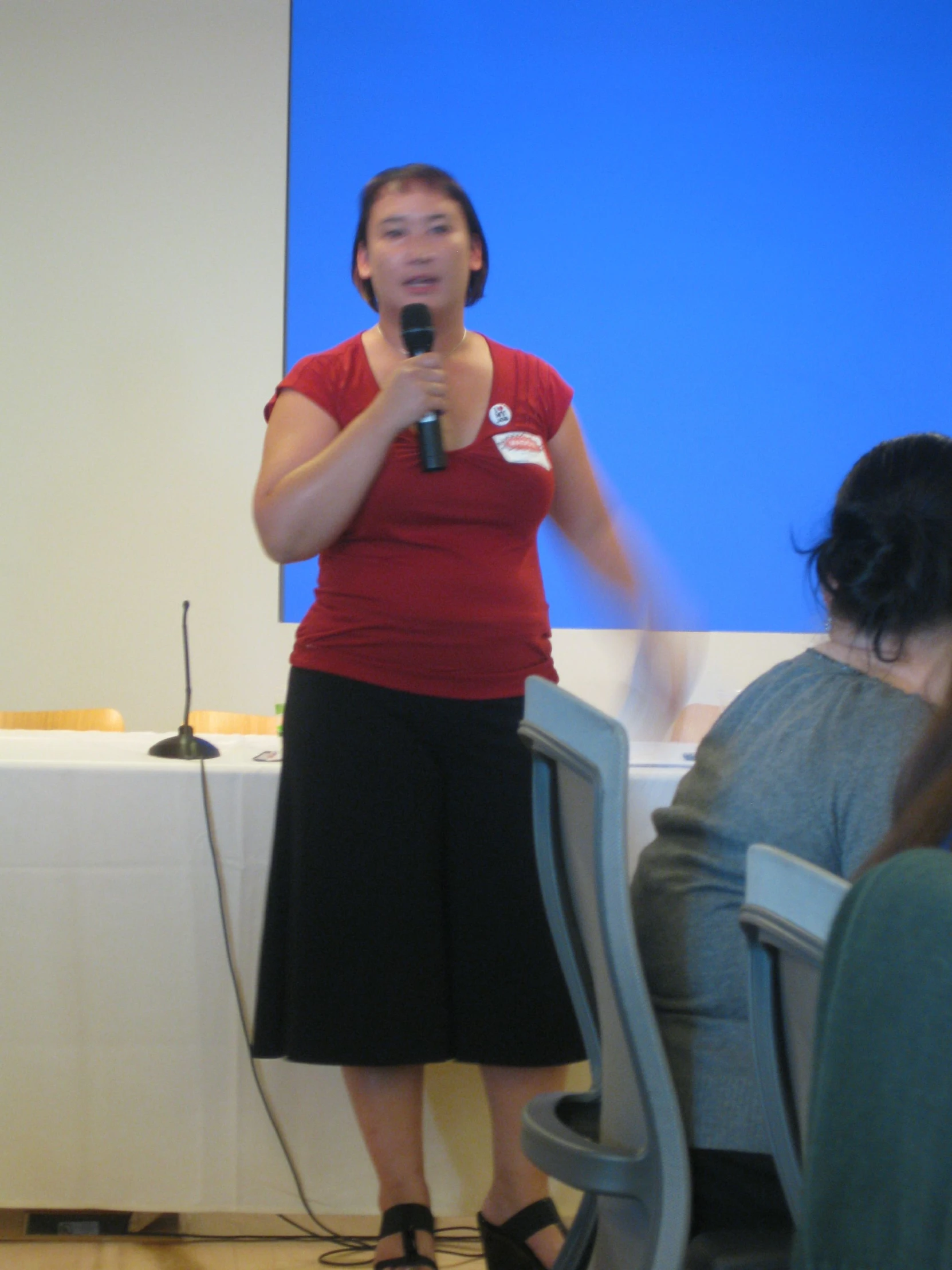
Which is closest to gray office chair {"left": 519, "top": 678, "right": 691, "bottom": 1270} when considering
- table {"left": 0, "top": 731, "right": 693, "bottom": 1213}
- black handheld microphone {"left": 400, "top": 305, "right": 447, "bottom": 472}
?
black handheld microphone {"left": 400, "top": 305, "right": 447, "bottom": 472}

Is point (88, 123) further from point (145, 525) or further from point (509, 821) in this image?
point (509, 821)

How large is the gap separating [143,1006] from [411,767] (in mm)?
674

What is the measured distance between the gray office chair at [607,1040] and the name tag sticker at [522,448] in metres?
0.56

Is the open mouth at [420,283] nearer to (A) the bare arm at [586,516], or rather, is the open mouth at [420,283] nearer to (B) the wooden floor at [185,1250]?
(A) the bare arm at [586,516]

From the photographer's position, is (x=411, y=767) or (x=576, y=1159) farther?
(x=411, y=767)

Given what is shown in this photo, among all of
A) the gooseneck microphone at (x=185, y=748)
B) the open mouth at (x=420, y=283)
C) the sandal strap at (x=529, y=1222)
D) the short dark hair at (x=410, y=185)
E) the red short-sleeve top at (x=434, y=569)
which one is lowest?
the sandal strap at (x=529, y=1222)

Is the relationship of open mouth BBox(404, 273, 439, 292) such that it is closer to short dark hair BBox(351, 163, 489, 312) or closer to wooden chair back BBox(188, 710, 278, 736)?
short dark hair BBox(351, 163, 489, 312)

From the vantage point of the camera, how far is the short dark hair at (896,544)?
906 mm

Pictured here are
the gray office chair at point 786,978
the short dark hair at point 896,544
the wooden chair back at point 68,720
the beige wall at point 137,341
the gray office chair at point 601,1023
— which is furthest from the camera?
the beige wall at point 137,341

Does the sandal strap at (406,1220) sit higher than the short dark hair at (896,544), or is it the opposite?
the short dark hair at (896,544)


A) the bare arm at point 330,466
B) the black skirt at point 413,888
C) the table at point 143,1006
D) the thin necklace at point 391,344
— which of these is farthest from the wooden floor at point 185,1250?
the thin necklace at point 391,344

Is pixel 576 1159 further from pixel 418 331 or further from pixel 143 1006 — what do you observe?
pixel 143 1006

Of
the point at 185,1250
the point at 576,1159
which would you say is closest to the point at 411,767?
the point at 576,1159

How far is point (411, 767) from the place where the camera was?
1.41 meters
